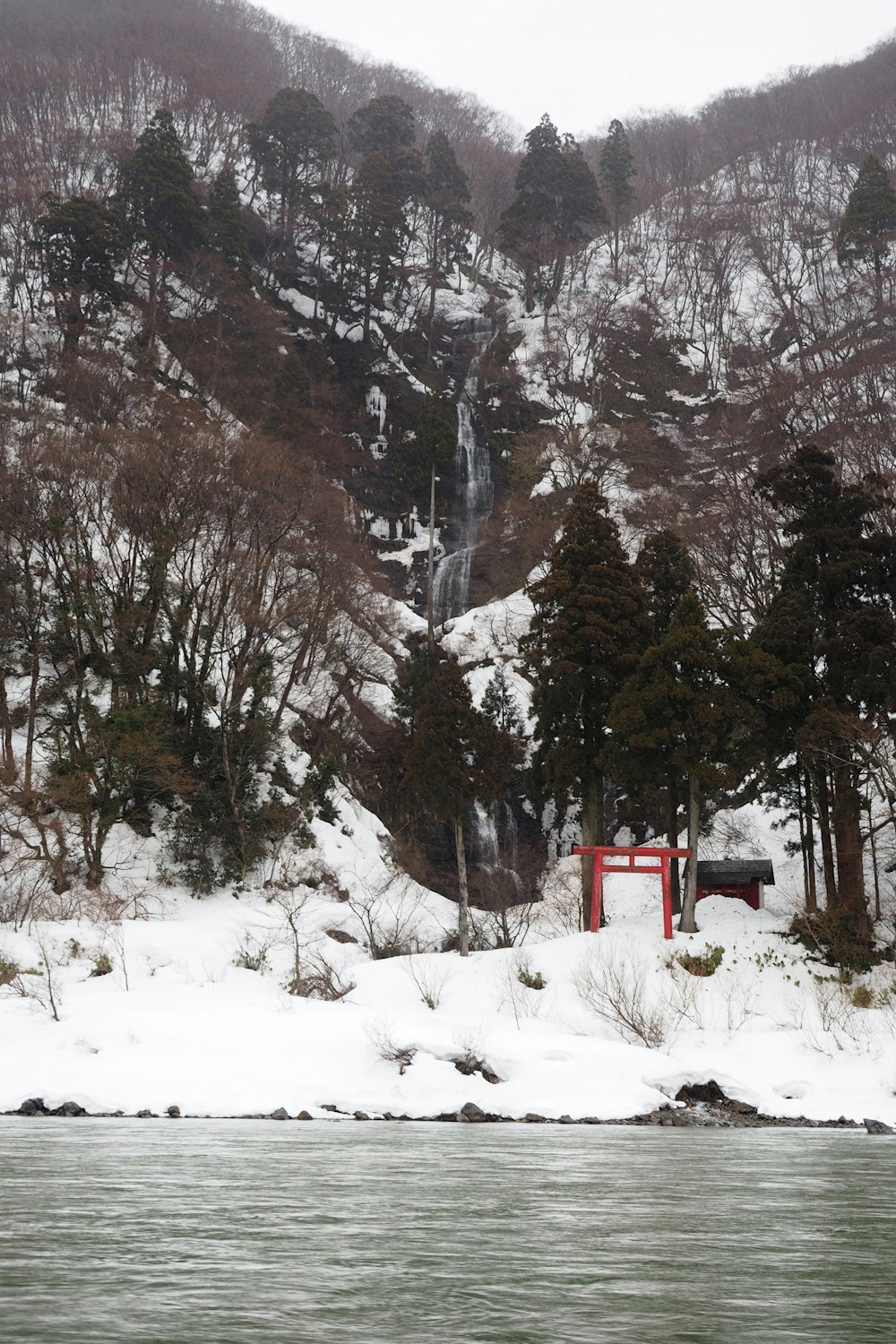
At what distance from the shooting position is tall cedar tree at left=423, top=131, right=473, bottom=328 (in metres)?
72.6

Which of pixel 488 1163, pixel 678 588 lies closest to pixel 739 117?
pixel 678 588

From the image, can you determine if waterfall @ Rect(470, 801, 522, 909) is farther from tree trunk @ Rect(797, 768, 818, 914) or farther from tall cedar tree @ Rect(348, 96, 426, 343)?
tall cedar tree @ Rect(348, 96, 426, 343)

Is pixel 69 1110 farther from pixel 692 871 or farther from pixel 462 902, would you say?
pixel 692 871

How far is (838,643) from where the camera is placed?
1021 inches

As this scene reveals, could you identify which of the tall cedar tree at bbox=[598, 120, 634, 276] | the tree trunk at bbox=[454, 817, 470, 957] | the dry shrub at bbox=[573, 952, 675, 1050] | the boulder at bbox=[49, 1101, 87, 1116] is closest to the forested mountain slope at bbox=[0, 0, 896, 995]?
the tall cedar tree at bbox=[598, 120, 634, 276]

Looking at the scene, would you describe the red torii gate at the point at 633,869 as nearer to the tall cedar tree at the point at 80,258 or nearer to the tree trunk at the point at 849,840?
the tree trunk at the point at 849,840

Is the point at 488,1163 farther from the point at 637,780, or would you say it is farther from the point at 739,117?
the point at 739,117

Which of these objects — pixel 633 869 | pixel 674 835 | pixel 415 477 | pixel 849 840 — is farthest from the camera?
pixel 415 477

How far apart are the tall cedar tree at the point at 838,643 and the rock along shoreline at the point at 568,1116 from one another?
756 centimetres

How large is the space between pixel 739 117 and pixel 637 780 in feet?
298

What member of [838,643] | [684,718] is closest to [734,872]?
[684,718]

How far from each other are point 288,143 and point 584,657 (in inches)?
2086

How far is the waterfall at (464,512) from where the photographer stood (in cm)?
5253

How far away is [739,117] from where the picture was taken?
102 metres
